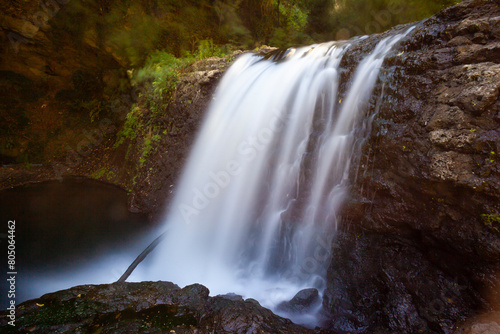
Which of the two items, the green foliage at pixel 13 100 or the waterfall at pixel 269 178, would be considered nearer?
the waterfall at pixel 269 178

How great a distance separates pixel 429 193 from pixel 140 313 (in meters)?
3.20

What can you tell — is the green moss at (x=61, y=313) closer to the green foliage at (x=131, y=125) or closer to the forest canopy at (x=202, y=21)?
the green foliage at (x=131, y=125)

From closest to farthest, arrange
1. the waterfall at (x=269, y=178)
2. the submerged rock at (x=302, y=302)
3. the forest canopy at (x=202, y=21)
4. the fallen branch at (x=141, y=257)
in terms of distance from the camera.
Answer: the submerged rock at (x=302, y=302) → the waterfall at (x=269, y=178) → the fallen branch at (x=141, y=257) → the forest canopy at (x=202, y=21)

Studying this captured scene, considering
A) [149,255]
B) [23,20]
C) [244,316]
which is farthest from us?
[23,20]

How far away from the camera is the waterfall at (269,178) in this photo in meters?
3.37

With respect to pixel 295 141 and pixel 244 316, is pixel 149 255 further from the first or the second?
pixel 295 141

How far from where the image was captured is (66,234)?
4930 millimetres

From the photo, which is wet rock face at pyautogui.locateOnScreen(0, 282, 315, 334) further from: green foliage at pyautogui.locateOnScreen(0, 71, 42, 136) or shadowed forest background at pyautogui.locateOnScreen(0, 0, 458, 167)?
green foliage at pyautogui.locateOnScreen(0, 71, 42, 136)

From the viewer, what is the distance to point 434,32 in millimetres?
2848

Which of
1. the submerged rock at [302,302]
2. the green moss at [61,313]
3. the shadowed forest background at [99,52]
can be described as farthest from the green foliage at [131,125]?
the submerged rock at [302,302]

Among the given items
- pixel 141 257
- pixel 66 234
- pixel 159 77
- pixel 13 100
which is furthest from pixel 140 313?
pixel 13 100

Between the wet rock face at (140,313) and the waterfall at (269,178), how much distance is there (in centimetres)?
114

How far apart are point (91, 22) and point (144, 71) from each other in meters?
2.35

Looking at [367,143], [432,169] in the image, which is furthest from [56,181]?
[432,169]
